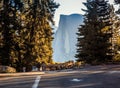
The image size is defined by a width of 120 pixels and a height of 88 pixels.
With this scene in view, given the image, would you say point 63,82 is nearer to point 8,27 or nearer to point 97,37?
point 8,27

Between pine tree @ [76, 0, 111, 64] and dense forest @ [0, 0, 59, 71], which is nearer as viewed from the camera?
dense forest @ [0, 0, 59, 71]

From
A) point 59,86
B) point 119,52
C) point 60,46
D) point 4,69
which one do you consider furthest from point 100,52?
point 60,46

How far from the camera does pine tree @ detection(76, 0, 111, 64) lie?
47750 millimetres

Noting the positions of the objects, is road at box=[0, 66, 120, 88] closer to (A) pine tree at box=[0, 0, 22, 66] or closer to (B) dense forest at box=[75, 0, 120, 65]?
(B) dense forest at box=[75, 0, 120, 65]

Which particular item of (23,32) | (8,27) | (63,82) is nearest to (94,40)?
(23,32)

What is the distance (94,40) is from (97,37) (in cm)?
88

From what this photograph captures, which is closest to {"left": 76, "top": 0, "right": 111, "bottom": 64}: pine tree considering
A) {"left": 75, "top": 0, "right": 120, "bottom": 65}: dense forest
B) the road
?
{"left": 75, "top": 0, "right": 120, "bottom": 65}: dense forest

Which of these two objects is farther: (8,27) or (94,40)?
(94,40)

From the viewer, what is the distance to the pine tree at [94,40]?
47.8 m

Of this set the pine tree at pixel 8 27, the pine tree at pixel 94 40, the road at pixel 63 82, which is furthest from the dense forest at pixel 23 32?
the road at pixel 63 82

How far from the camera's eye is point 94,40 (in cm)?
4794

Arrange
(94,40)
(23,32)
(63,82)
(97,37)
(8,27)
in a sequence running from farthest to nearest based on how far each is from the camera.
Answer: (23,32) < (97,37) < (94,40) < (8,27) < (63,82)

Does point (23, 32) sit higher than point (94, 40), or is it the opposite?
point (23, 32)

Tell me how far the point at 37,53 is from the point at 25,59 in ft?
12.4
